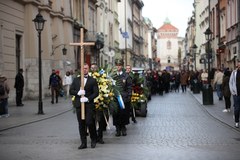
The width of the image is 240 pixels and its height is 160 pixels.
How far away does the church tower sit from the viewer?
189 metres

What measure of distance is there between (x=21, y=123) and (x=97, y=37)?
31.4 meters

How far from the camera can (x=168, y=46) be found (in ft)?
627

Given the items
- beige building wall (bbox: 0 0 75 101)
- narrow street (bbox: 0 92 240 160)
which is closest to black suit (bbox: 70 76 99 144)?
narrow street (bbox: 0 92 240 160)

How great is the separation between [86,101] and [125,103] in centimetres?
307

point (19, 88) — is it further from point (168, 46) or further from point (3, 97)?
point (168, 46)

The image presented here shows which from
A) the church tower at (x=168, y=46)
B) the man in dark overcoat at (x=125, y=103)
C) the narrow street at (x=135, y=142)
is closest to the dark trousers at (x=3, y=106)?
the narrow street at (x=135, y=142)

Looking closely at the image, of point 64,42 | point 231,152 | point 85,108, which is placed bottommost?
point 231,152

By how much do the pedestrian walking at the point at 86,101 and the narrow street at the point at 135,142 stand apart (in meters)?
0.30

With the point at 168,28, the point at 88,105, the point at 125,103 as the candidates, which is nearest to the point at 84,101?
the point at 88,105

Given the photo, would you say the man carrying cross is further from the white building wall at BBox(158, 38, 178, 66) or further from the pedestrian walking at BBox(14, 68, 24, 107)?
the white building wall at BBox(158, 38, 178, 66)

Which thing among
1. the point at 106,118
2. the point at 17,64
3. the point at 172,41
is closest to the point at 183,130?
the point at 106,118

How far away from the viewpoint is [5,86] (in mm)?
19297

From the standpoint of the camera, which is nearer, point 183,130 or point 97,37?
point 183,130

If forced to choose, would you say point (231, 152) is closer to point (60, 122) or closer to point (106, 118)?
point (106, 118)
